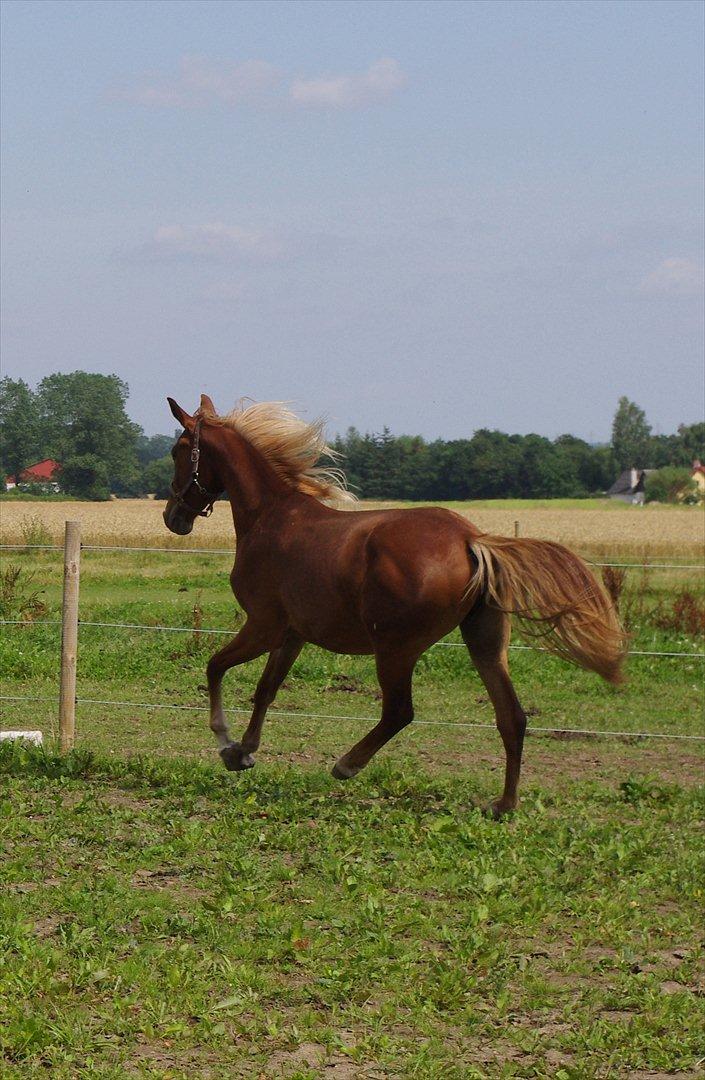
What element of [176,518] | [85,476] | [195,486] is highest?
[85,476]

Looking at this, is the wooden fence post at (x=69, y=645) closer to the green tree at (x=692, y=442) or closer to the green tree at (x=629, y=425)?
the green tree at (x=692, y=442)

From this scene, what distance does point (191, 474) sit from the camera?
7598 millimetres

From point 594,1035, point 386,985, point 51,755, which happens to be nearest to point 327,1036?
point 386,985

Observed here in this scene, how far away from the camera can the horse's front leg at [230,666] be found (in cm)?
732

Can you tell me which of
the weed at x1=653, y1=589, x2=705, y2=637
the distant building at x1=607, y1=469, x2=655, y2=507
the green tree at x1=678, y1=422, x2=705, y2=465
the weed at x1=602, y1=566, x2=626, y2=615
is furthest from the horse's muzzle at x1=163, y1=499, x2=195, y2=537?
the green tree at x1=678, y1=422, x2=705, y2=465

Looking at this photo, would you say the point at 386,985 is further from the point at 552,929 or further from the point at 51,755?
the point at 51,755

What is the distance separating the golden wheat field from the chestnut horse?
11.6 metres

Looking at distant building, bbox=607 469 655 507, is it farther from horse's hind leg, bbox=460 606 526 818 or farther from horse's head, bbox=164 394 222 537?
horse's hind leg, bbox=460 606 526 818

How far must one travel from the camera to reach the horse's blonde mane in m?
7.62

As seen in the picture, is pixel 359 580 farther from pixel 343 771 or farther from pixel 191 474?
A: pixel 191 474

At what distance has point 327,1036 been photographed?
4.15m

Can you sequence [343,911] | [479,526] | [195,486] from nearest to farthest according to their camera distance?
[343,911], [195,486], [479,526]

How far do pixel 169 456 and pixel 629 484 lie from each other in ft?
238

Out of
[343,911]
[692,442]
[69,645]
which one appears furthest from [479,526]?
[692,442]
